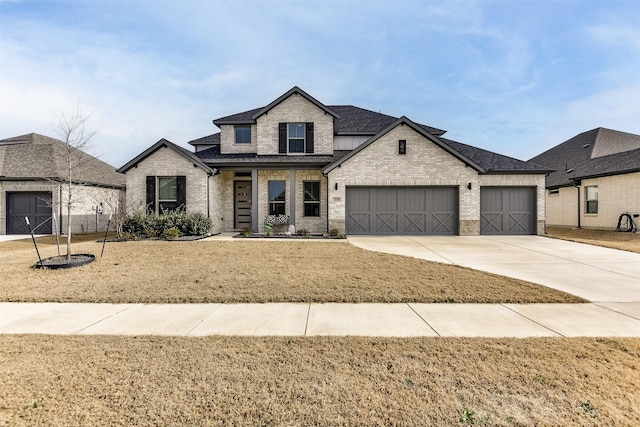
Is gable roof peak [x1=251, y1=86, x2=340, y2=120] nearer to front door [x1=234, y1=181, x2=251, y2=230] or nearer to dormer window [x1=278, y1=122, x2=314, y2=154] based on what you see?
dormer window [x1=278, y1=122, x2=314, y2=154]

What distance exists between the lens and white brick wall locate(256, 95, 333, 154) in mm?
16891

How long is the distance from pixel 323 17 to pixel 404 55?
31.2ft

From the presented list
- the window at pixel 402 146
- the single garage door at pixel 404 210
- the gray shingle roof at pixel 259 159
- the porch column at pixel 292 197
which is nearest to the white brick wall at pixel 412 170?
the window at pixel 402 146

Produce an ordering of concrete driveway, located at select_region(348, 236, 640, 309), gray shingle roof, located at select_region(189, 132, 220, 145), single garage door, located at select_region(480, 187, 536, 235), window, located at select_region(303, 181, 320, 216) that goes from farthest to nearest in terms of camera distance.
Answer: gray shingle roof, located at select_region(189, 132, 220, 145)
window, located at select_region(303, 181, 320, 216)
single garage door, located at select_region(480, 187, 536, 235)
concrete driveway, located at select_region(348, 236, 640, 309)

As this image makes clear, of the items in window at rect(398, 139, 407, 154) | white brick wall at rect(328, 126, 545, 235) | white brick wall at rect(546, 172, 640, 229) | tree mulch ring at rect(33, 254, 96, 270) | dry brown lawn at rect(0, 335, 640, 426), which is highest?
window at rect(398, 139, 407, 154)

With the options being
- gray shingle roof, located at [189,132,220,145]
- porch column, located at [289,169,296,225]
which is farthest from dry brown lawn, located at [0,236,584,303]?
gray shingle roof, located at [189,132,220,145]

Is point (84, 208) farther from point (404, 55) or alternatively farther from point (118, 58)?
point (404, 55)

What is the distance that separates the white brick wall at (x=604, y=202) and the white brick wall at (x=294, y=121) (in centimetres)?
1690

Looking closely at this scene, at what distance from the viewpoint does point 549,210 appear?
74.3 feet

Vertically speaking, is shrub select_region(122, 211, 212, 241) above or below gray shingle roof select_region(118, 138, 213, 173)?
below

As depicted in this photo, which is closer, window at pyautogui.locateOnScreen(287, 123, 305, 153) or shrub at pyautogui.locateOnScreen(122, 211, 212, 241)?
shrub at pyautogui.locateOnScreen(122, 211, 212, 241)

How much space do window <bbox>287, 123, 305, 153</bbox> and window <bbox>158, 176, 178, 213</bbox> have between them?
6642mm

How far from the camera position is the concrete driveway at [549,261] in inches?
257

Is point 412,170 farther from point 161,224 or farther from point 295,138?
point 161,224
